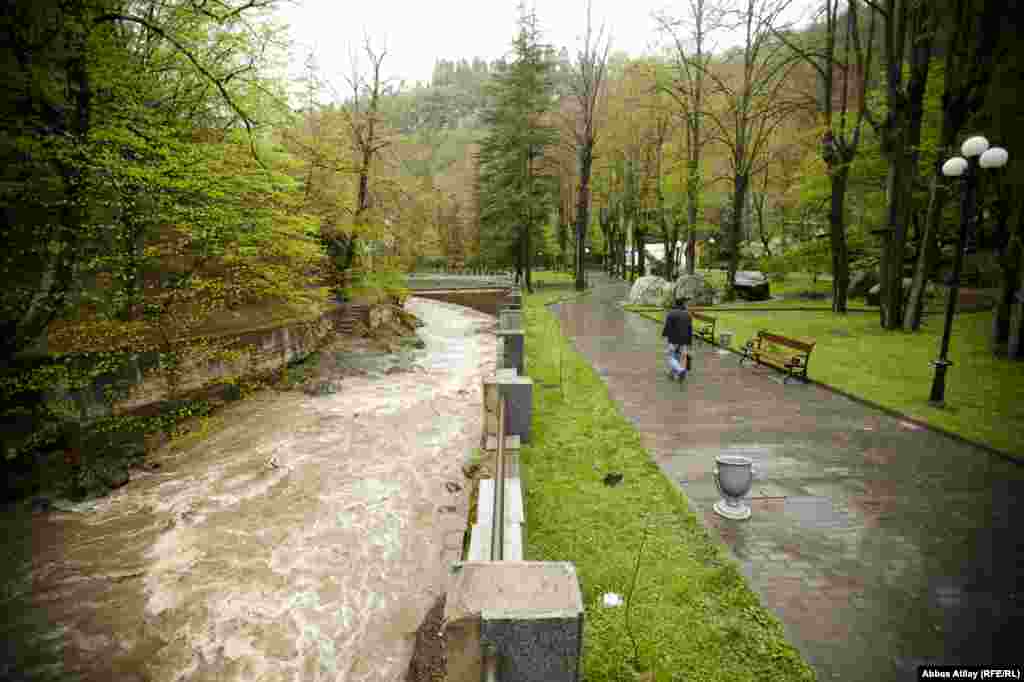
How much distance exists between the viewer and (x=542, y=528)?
5.11m

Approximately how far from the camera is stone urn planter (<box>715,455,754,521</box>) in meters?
5.00

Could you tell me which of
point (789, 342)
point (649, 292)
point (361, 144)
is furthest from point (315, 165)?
point (649, 292)

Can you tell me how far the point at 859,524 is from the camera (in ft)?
16.3

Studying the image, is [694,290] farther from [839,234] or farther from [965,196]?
[965,196]

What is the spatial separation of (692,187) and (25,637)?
27.7 meters

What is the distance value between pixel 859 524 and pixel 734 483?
1365 millimetres

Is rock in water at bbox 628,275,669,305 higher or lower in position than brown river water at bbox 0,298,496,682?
higher

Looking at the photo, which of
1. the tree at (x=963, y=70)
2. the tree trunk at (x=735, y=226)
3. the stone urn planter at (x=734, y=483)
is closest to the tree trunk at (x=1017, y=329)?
the tree at (x=963, y=70)

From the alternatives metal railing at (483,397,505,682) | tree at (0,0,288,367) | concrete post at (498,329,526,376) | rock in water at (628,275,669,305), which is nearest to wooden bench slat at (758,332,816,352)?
concrete post at (498,329,526,376)

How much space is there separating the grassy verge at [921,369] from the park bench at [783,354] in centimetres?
51

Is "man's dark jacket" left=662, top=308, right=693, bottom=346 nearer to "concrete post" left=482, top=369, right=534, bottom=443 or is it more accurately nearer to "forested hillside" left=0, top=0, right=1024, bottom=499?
"concrete post" left=482, top=369, right=534, bottom=443

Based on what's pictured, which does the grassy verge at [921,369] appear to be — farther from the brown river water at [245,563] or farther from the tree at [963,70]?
the brown river water at [245,563]

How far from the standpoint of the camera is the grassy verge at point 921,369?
775cm

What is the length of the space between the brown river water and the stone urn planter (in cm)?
352
